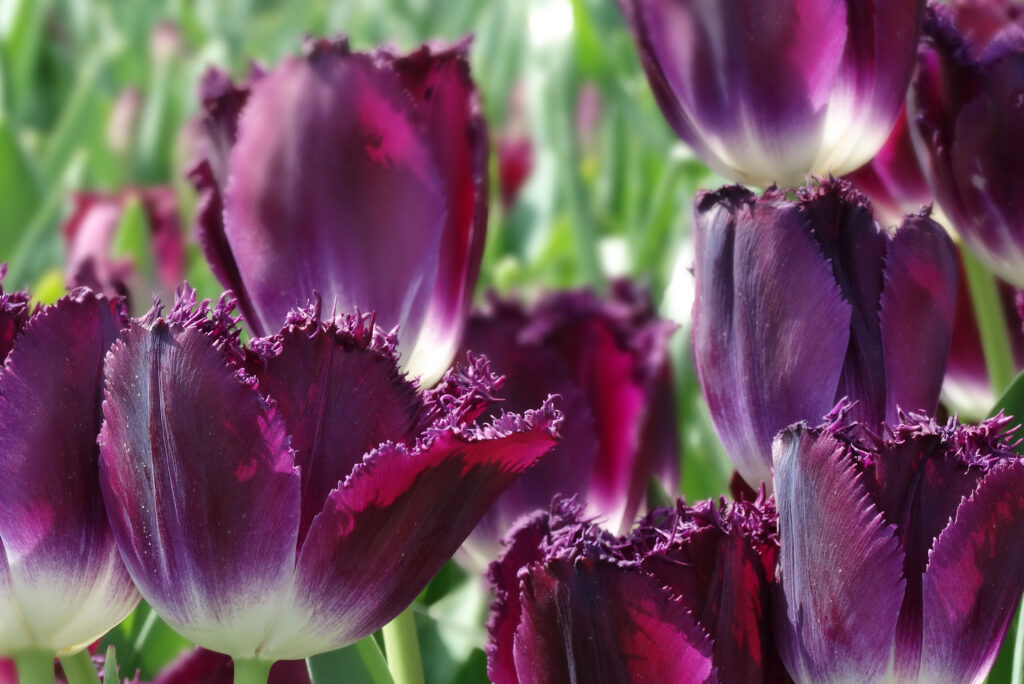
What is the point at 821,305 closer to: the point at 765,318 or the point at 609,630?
the point at 765,318

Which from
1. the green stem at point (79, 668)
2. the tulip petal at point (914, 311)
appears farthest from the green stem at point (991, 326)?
the green stem at point (79, 668)

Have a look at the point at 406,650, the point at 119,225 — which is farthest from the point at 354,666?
the point at 119,225

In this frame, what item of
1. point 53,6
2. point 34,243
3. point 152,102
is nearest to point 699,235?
point 34,243

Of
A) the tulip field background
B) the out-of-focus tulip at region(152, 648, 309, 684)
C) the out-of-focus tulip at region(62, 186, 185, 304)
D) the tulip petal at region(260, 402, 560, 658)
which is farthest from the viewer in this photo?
the out-of-focus tulip at region(62, 186, 185, 304)

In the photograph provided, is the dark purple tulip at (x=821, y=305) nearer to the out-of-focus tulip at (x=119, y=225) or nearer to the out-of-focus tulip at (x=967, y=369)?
the out-of-focus tulip at (x=967, y=369)

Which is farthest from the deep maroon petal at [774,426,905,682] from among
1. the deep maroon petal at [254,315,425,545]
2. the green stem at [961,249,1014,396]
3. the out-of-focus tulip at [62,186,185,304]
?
the out-of-focus tulip at [62,186,185,304]

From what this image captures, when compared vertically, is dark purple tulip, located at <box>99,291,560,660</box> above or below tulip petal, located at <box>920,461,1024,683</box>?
above

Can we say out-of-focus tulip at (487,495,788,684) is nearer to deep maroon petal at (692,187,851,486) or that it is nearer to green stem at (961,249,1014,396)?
deep maroon petal at (692,187,851,486)

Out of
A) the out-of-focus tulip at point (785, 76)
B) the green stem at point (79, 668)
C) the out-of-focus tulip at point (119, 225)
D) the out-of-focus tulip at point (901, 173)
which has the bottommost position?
the green stem at point (79, 668)
